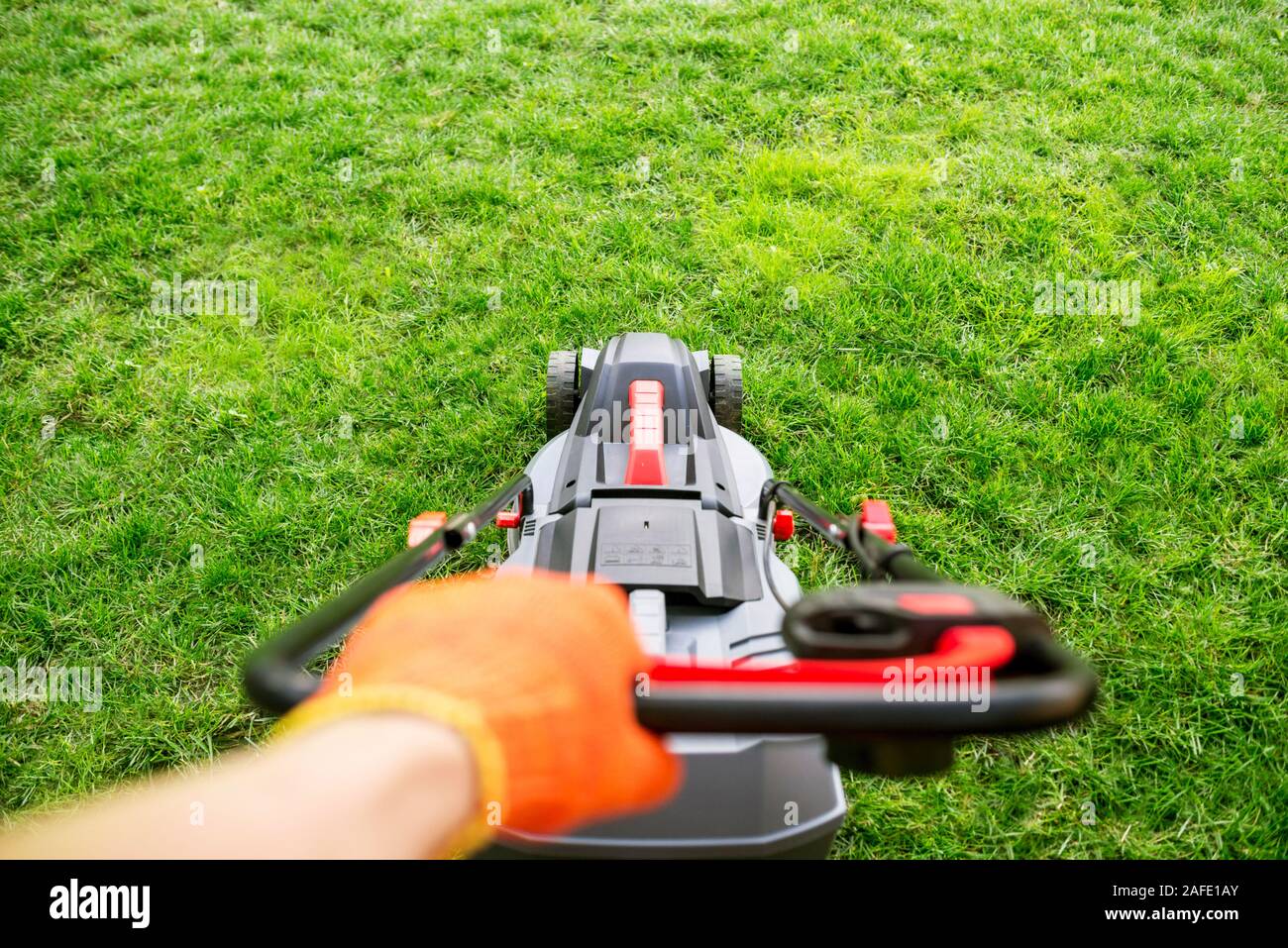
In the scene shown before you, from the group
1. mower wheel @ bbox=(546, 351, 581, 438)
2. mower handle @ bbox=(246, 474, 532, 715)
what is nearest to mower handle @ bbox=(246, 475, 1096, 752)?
mower handle @ bbox=(246, 474, 532, 715)

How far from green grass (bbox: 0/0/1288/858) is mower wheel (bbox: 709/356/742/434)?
0.27m

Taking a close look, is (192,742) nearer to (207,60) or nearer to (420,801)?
(420,801)

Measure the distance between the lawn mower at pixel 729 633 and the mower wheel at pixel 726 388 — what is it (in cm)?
27

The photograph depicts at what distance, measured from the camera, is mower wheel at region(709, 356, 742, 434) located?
2623 mm

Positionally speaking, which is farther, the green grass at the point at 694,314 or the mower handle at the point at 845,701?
the green grass at the point at 694,314

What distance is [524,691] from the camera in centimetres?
95

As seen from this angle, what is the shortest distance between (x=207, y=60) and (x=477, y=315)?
2.49 meters

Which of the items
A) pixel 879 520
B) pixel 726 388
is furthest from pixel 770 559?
pixel 726 388

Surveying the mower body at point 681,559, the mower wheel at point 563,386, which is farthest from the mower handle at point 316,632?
the mower wheel at point 563,386

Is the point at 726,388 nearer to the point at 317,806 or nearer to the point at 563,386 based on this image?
the point at 563,386

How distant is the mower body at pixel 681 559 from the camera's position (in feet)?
4.15

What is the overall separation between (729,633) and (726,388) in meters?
1.17

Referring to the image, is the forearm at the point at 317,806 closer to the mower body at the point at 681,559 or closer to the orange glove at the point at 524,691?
the orange glove at the point at 524,691

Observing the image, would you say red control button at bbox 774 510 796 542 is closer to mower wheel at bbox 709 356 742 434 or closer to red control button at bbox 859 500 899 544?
red control button at bbox 859 500 899 544
